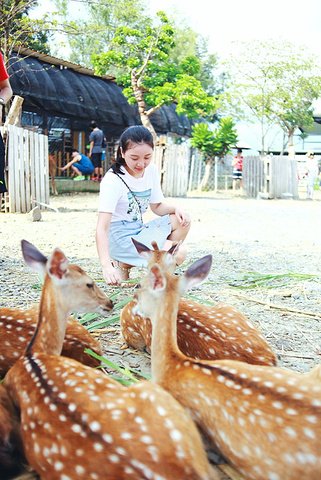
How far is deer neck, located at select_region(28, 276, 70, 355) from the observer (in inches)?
86.4

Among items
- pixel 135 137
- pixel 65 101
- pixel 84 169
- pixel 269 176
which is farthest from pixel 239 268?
pixel 269 176

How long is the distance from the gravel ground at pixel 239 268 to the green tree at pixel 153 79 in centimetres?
1022

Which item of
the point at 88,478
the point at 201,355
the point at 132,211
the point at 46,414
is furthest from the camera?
the point at 132,211

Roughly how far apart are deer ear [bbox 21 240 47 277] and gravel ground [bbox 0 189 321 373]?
0.79 meters

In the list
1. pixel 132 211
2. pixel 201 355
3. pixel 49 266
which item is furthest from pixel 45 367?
pixel 132 211

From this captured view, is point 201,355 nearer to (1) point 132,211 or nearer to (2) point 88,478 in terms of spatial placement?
(2) point 88,478

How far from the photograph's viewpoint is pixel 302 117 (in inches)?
1272

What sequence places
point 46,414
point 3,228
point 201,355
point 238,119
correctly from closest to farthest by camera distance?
point 46,414
point 201,355
point 3,228
point 238,119

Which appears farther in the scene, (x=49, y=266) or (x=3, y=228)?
(x=3, y=228)

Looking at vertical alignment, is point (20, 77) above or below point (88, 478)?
above

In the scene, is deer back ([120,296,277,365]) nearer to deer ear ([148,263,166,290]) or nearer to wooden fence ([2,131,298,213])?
deer ear ([148,263,166,290])

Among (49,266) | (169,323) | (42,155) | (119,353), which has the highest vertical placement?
(42,155)

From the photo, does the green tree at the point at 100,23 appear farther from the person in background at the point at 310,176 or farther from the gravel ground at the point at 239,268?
the gravel ground at the point at 239,268

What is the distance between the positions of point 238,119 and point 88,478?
3632 cm
